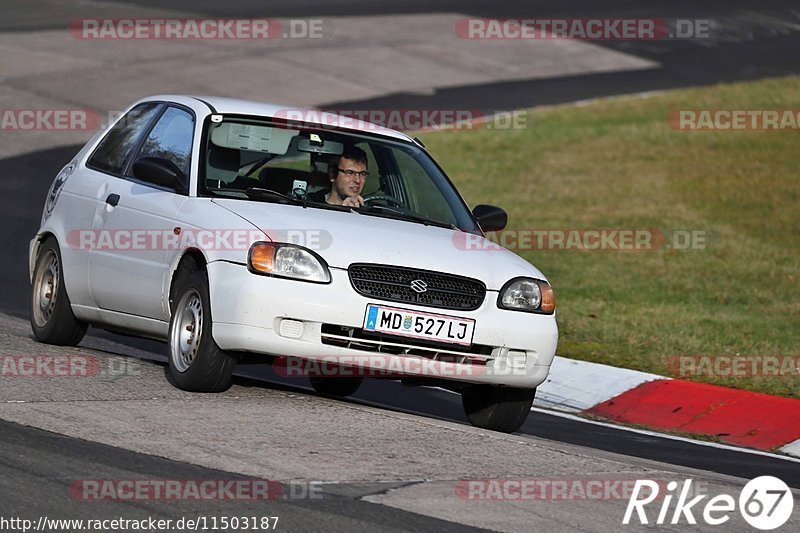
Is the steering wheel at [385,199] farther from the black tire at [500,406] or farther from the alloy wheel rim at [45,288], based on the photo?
the alloy wheel rim at [45,288]

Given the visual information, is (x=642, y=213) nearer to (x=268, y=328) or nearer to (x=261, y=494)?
(x=268, y=328)

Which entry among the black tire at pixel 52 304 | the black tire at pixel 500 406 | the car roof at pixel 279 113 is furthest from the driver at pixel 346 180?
the black tire at pixel 52 304

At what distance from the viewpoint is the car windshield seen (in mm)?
9109

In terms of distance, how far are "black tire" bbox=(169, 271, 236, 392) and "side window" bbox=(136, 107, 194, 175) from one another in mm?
873

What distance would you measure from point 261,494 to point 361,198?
132 inches

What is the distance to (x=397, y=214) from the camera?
9203mm

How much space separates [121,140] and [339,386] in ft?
7.33

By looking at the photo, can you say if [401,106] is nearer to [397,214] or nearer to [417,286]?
[397,214]

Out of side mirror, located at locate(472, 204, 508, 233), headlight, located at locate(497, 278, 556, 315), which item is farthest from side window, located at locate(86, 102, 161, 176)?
headlight, located at locate(497, 278, 556, 315)

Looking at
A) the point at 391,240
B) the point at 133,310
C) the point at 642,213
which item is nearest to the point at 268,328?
the point at 391,240

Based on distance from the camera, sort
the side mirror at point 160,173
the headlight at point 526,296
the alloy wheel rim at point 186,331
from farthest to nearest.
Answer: the side mirror at point 160,173
the headlight at point 526,296
the alloy wheel rim at point 186,331

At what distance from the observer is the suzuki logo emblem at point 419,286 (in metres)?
8.32

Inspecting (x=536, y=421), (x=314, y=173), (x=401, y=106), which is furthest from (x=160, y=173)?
(x=401, y=106)

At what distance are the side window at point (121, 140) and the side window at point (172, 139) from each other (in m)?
0.18
